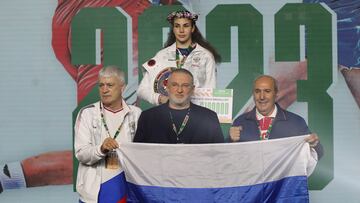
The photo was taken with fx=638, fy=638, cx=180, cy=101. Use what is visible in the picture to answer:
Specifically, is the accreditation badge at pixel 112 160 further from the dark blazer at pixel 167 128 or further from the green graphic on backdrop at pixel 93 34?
the green graphic on backdrop at pixel 93 34

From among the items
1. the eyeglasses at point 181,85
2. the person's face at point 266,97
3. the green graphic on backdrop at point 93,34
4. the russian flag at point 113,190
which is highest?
the green graphic on backdrop at point 93,34

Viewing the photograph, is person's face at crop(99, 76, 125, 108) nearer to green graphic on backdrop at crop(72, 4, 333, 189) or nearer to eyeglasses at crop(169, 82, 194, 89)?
eyeglasses at crop(169, 82, 194, 89)

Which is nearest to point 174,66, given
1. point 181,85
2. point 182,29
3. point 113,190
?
point 182,29

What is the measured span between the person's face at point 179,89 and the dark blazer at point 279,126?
383 mm

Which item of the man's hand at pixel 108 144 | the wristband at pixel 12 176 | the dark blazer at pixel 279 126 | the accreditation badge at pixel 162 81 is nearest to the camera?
the man's hand at pixel 108 144

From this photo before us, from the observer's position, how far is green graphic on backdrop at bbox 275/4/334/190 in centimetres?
352

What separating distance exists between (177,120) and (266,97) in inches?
19.8

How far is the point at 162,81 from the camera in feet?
11.4

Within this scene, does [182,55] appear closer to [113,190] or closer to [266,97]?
[266,97]

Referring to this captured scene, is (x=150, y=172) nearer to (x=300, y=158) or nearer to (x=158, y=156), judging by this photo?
(x=158, y=156)

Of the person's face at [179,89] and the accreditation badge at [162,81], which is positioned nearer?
the person's face at [179,89]

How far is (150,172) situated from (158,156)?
0.29 feet

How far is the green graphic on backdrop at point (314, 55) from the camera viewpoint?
352 cm

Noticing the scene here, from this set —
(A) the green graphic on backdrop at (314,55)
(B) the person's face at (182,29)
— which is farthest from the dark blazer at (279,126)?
(B) the person's face at (182,29)
